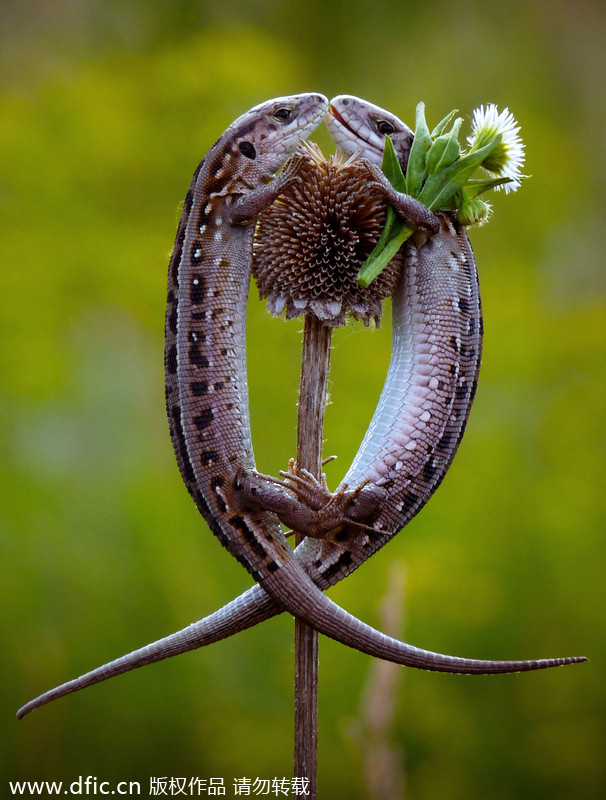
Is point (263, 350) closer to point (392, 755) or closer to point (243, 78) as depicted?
point (243, 78)

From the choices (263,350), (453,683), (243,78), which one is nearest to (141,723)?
(453,683)

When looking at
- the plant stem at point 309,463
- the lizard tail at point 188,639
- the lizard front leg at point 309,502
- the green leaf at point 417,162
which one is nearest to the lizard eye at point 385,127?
the green leaf at point 417,162

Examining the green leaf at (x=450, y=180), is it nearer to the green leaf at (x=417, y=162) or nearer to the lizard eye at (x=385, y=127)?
the green leaf at (x=417, y=162)

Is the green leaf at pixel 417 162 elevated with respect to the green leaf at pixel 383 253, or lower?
elevated

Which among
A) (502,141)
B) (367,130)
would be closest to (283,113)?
(367,130)

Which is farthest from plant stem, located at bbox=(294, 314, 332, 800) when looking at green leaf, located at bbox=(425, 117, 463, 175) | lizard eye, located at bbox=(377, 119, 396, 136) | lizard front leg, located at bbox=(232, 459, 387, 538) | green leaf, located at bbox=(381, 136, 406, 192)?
lizard eye, located at bbox=(377, 119, 396, 136)

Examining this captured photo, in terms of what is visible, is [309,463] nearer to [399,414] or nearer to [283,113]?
[399,414]
